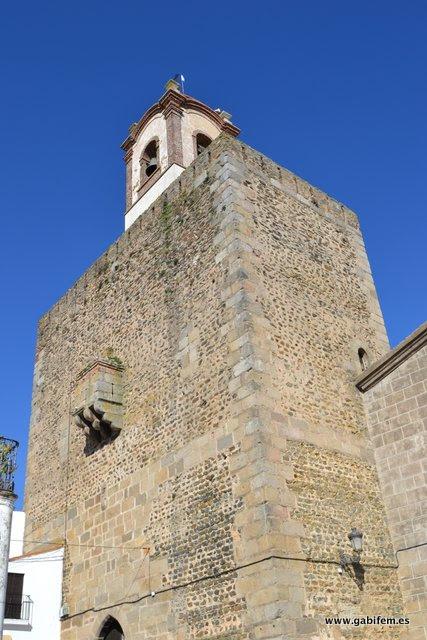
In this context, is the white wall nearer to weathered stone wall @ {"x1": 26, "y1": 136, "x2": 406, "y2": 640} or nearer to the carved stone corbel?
weathered stone wall @ {"x1": 26, "y1": 136, "x2": 406, "y2": 640}

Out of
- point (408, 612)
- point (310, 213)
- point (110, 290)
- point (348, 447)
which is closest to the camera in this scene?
point (408, 612)

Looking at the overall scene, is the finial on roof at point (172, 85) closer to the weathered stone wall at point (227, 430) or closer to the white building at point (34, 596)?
the weathered stone wall at point (227, 430)

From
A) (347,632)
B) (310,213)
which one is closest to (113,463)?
(347,632)

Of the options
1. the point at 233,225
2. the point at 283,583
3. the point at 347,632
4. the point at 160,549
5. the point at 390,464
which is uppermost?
the point at 233,225

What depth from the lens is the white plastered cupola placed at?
15.9m

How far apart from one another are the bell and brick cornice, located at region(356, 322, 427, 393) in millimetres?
8165

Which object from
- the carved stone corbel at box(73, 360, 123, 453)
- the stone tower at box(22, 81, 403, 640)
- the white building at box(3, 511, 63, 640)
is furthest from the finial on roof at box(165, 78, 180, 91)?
the white building at box(3, 511, 63, 640)

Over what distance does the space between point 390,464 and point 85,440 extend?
584cm

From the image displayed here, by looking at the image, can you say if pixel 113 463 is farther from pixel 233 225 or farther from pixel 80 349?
pixel 233 225

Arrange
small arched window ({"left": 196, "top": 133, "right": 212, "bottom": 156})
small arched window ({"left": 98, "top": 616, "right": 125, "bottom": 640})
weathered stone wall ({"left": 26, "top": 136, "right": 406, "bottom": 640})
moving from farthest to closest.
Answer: small arched window ({"left": 196, "top": 133, "right": 212, "bottom": 156}), small arched window ({"left": 98, "top": 616, "right": 125, "bottom": 640}), weathered stone wall ({"left": 26, "top": 136, "right": 406, "bottom": 640})

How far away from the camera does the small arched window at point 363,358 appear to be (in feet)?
39.2

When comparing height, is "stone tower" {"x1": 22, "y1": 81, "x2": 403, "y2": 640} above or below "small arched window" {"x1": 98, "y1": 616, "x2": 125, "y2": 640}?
above

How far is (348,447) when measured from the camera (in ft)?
34.1

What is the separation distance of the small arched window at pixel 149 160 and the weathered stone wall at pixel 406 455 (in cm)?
830
